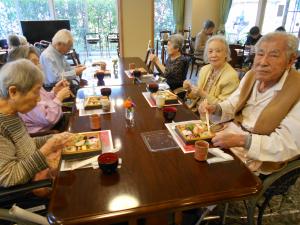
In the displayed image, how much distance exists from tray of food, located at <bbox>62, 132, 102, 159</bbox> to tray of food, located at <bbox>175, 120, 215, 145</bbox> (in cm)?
43

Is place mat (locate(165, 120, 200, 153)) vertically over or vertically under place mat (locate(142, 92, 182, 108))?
under

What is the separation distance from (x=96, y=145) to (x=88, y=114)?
49 cm

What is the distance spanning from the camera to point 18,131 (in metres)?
1.10

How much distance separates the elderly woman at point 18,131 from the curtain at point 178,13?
692cm

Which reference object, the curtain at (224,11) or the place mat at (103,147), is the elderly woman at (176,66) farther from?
Result: the curtain at (224,11)

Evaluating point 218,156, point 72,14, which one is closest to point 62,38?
point 218,156

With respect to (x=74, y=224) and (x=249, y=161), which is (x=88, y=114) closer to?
(x=74, y=224)

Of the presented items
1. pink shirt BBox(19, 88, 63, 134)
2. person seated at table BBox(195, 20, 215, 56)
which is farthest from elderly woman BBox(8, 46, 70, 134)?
person seated at table BBox(195, 20, 215, 56)

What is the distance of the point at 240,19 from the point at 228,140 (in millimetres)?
7358

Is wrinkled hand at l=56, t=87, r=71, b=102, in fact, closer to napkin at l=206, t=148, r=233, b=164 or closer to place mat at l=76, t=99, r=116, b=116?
place mat at l=76, t=99, r=116, b=116

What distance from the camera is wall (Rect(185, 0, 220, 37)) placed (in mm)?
6814

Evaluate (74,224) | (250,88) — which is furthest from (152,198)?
(250,88)

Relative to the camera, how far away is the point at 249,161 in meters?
1.34

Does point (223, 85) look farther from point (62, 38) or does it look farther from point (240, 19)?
point (240, 19)
